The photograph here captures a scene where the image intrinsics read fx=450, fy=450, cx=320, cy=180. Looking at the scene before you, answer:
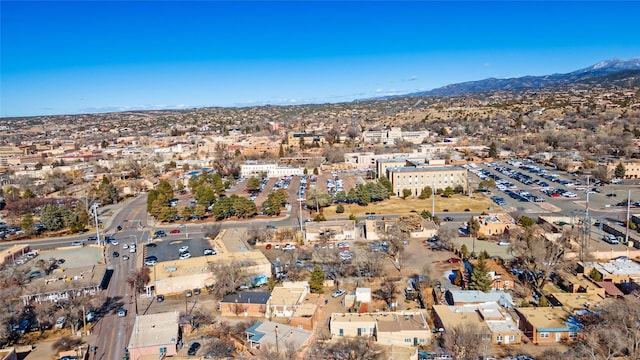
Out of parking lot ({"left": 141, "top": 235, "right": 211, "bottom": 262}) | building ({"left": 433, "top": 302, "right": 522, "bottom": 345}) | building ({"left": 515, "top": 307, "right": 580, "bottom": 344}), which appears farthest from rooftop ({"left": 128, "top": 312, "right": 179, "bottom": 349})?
building ({"left": 515, "top": 307, "right": 580, "bottom": 344})

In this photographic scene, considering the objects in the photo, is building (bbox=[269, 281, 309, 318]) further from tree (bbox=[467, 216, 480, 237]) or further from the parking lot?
tree (bbox=[467, 216, 480, 237])

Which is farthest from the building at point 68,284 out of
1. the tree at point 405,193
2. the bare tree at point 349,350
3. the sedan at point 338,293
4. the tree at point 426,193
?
the tree at point 426,193

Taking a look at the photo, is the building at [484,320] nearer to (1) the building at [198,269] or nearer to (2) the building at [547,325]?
(2) the building at [547,325]

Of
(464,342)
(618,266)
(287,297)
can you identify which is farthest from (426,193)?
(464,342)

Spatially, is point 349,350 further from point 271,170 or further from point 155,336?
point 271,170

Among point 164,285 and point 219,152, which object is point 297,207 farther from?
point 219,152

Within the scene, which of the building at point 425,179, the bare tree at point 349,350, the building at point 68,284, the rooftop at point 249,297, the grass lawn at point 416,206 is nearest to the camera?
the bare tree at point 349,350

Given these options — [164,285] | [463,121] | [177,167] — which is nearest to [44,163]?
[177,167]
